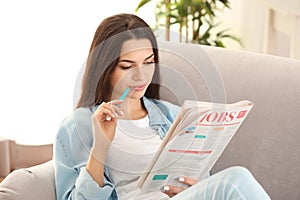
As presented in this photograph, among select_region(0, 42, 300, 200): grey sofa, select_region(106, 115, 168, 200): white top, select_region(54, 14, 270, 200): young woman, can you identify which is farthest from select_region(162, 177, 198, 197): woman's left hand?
select_region(0, 42, 300, 200): grey sofa

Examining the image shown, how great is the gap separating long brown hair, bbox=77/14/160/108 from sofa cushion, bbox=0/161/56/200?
235mm

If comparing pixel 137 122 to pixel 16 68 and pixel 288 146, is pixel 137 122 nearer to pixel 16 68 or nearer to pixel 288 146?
pixel 288 146

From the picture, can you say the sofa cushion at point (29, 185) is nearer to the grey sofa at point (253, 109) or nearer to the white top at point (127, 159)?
the grey sofa at point (253, 109)

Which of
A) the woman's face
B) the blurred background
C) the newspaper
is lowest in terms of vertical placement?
the blurred background

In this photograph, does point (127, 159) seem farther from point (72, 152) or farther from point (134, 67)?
point (134, 67)

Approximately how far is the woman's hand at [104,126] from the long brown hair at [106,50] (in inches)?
5.0

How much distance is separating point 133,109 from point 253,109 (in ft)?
1.13

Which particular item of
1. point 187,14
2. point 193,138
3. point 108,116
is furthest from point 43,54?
point 193,138

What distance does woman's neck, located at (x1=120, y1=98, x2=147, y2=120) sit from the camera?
67.5 inches

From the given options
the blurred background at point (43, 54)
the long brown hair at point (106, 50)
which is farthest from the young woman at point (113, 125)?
the blurred background at point (43, 54)

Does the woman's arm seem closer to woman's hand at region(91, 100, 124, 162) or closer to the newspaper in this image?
woman's hand at region(91, 100, 124, 162)

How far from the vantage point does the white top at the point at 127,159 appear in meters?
1.67

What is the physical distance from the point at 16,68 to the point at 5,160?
0.44 metres

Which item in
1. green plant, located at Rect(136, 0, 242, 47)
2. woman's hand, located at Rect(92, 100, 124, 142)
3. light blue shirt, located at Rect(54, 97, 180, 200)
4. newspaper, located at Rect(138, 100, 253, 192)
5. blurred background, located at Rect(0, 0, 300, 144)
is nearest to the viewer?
newspaper, located at Rect(138, 100, 253, 192)
